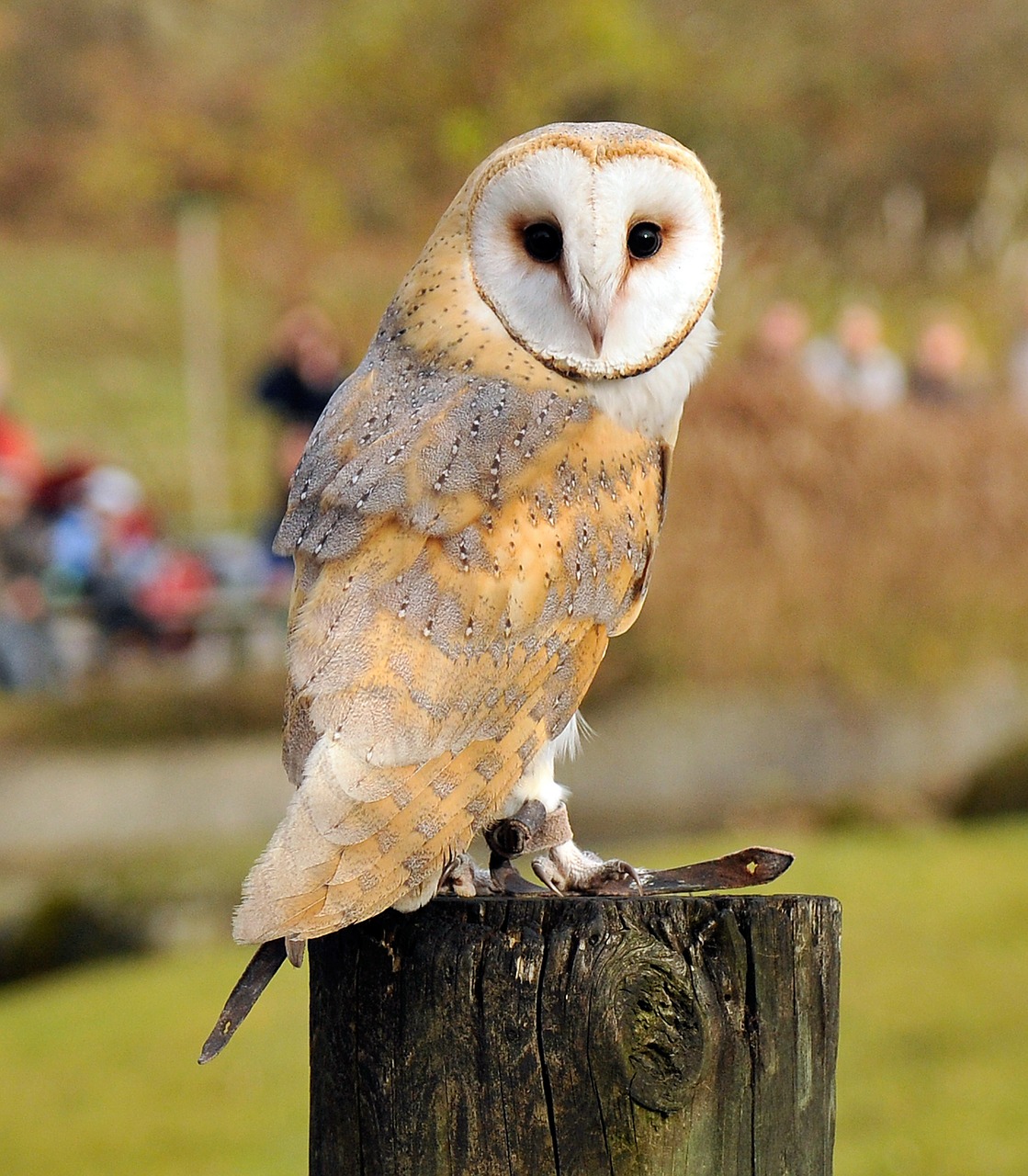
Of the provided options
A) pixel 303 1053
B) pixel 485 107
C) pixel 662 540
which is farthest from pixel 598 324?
pixel 485 107

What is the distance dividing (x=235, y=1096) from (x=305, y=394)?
3.14 metres

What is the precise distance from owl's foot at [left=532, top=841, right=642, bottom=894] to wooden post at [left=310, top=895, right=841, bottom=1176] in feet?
1.19

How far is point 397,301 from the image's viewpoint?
1831 mm

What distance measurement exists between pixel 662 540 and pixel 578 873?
5.20m

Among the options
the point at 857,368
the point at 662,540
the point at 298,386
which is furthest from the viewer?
the point at 857,368

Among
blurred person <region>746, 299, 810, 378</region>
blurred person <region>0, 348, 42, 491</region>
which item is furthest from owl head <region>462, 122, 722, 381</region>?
A: blurred person <region>746, 299, 810, 378</region>

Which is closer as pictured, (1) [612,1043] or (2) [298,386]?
(1) [612,1043]

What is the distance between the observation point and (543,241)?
1.70m

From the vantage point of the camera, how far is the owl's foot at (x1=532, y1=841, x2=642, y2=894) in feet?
5.69

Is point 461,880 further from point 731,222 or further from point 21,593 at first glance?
point 731,222

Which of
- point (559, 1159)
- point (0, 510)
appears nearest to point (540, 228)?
point (559, 1159)

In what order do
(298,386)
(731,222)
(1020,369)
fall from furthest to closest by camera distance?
(1020,369), (731,222), (298,386)

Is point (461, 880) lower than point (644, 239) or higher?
lower

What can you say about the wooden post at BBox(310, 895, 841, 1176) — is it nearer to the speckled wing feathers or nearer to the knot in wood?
the knot in wood
